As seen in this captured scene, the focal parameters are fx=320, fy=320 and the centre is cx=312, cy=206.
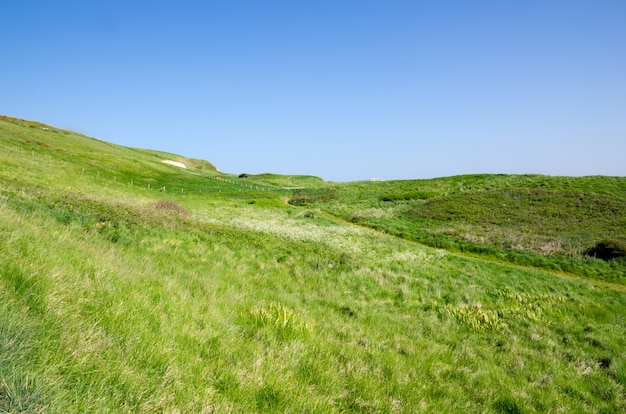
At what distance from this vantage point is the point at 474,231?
33125 mm

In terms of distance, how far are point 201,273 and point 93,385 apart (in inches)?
288

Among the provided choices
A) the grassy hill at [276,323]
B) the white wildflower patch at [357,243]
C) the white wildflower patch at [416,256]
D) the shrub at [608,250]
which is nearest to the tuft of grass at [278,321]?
the grassy hill at [276,323]

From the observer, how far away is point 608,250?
24531mm

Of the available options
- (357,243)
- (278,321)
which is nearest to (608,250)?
(357,243)

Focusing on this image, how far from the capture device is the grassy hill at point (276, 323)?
Answer: 11.0 ft

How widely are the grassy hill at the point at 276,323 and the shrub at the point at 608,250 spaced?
59cm

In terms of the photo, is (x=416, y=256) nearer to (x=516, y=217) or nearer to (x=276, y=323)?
(x=276, y=323)

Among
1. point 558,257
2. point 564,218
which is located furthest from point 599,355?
point 564,218

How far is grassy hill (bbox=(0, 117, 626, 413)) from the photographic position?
336 centimetres

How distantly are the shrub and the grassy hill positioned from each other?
0.59 metres

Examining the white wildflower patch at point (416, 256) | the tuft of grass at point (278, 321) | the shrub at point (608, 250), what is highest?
A: the shrub at point (608, 250)

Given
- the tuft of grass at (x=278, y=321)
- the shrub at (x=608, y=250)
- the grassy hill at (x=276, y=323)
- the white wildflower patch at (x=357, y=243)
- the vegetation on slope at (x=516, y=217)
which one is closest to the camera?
the grassy hill at (x=276, y=323)

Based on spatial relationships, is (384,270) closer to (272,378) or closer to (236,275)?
(236,275)

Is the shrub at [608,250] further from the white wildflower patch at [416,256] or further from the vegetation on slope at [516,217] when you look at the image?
the white wildflower patch at [416,256]
